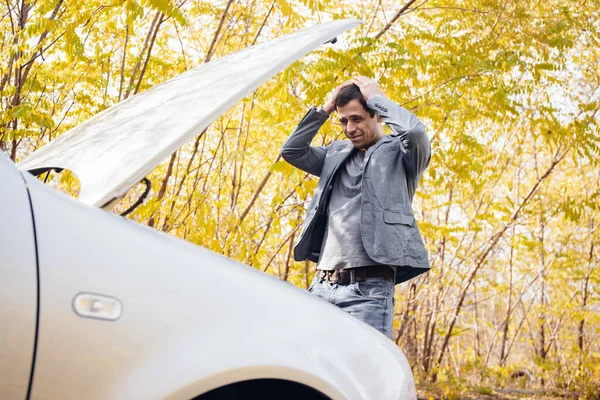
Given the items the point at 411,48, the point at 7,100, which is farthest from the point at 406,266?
the point at 7,100

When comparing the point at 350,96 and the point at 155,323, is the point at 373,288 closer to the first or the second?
the point at 350,96

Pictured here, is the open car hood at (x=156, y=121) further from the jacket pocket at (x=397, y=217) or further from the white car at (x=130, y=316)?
the jacket pocket at (x=397, y=217)

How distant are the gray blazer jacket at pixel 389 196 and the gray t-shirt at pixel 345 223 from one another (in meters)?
0.05

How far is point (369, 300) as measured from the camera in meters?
2.37

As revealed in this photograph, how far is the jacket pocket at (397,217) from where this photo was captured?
97.8 inches

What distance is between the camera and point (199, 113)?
1384 mm

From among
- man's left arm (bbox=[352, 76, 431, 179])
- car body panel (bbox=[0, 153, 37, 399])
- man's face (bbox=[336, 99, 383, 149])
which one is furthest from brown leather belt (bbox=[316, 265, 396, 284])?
car body panel (bbox=[0, 153, 37, 399])

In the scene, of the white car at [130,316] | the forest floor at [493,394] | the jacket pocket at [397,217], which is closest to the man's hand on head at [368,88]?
the jacket pocket at [397,217]

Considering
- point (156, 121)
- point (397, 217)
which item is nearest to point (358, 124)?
point (397, 217)

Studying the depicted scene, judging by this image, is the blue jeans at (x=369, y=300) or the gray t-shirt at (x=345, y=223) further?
the gray t-shirt at (x=345, y=223)

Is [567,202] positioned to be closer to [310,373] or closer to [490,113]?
[490,113]

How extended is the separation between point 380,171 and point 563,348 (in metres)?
9.34

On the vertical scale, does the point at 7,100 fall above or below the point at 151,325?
above

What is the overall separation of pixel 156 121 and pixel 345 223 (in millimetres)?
1288
